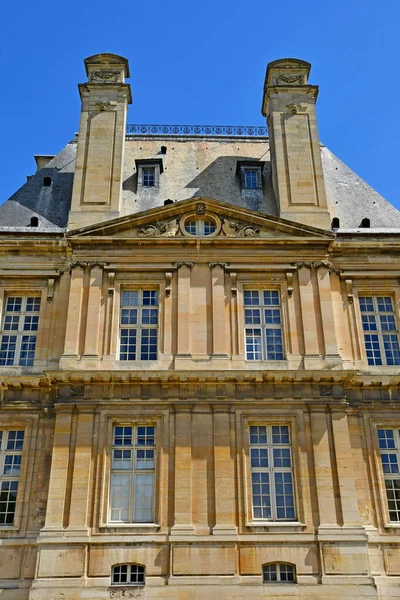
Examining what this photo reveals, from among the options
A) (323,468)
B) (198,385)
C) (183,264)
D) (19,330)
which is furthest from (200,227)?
(323,468)

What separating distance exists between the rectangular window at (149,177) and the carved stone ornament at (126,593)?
14.4 m

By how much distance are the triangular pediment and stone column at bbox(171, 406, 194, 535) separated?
6289 mm

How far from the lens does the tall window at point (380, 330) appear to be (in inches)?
840

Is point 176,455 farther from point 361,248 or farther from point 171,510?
point 361,248

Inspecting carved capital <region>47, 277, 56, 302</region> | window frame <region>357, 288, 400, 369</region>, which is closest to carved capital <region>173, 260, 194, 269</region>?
carved capital <region>47, 277, 56, 302</region>

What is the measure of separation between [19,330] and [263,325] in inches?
314

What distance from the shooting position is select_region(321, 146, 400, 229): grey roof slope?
2409 centimetres

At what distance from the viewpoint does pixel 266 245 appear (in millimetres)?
22062

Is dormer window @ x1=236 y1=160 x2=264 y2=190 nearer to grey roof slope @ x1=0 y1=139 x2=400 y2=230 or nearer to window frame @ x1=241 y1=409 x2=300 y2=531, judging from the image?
grey roof slope @ x1=0 y1=139 x2=400 y2=230

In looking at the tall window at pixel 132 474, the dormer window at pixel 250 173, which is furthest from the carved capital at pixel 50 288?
the dormer window at pixel 250 173

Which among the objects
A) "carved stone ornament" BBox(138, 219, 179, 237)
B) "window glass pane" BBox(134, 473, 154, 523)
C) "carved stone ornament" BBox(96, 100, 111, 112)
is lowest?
"window glass pane" BBox(134, 473, 154, 523)

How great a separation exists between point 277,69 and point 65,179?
9.56 meters

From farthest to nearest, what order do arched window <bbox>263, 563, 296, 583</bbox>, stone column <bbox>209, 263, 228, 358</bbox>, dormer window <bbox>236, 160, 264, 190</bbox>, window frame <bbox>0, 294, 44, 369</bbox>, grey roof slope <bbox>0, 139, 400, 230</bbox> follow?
dormer window <bbox>236, 160, 264, 190</bbox> < grey roof slope <bbox>0, 139, 400, 230</bbox> < window frame <bbox>0, 294, 44, 369</bbox> < stone column <bbox>209, 263, 228, 358</bbox> < arched window <bbox>263, 563, 296, 583</bbox>

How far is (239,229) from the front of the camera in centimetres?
2239
